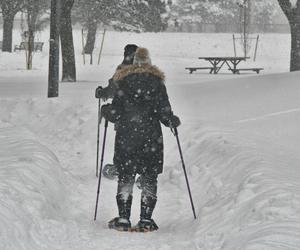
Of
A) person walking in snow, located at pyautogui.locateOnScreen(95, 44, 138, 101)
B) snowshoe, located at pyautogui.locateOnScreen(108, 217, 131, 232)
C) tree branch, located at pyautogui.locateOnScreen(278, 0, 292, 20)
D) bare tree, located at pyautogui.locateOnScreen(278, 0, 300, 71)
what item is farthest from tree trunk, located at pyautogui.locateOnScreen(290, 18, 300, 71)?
snowshoe, located at pyautogui.locateOnScreen(108, 217, 131, 232)

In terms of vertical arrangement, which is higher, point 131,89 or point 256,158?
point 131,89

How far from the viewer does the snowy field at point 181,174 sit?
5.50 meters

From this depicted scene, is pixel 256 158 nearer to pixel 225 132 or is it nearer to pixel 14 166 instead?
pixel 225 132

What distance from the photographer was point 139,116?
6.52 m

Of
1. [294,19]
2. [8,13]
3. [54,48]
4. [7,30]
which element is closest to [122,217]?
[54,48]

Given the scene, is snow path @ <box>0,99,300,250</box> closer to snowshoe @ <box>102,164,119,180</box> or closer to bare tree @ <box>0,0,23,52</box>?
snowshoe @ <box>102,164,119,180</box>

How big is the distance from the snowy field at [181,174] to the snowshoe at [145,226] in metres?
0.11

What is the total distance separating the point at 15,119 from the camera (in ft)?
42.2

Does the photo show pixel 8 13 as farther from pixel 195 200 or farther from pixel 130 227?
pixel 130 227

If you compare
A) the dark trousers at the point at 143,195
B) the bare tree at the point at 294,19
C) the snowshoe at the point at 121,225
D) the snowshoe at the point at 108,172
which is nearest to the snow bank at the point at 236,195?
the dark trousers at the point at 143,195

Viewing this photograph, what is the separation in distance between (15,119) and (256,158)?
6.53m

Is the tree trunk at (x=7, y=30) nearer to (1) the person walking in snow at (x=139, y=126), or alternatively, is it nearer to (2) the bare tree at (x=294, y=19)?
(2) the bare tree at (x=294, y=19)

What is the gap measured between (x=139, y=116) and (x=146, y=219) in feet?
3.68

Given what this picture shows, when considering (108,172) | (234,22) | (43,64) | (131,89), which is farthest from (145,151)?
(234,22)
